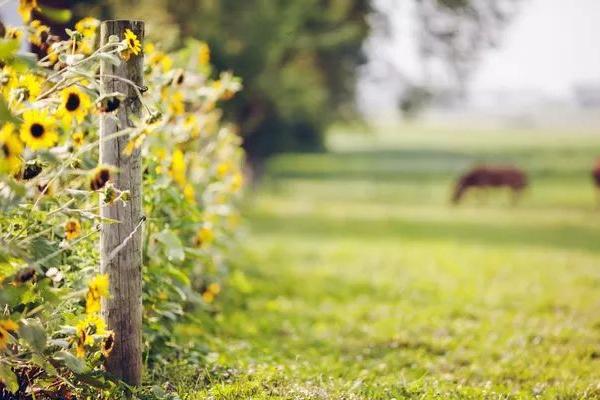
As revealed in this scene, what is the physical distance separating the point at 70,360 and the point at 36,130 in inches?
37.5

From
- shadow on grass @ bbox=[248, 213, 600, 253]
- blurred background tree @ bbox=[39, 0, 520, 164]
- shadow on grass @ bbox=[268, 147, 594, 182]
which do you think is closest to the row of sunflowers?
blurred background tree @ bbox=[39, 0, 520, 164]

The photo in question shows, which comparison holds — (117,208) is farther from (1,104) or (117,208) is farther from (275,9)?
(275,9)

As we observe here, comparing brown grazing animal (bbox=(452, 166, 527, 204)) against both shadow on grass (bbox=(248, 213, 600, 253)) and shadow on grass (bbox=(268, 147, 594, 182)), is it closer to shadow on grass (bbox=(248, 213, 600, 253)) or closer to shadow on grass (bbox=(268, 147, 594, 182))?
shadow on grass (bbox=(248, 213, 600, 253))

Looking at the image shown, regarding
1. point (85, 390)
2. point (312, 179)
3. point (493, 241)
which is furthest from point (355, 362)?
point (312, 179)

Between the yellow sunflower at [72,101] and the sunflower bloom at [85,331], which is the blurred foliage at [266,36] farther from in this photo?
the sunflower bloom at [85,331]

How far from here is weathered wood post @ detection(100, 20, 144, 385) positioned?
3.37 metres

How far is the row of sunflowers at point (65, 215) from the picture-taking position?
2.84 m

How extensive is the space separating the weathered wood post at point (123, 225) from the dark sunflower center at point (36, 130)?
51 centimetres

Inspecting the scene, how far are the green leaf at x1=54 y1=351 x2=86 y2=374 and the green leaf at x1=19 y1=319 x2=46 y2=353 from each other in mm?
205

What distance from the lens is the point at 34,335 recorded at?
2.86m

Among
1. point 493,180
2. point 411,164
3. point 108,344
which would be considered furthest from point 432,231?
point 411,164

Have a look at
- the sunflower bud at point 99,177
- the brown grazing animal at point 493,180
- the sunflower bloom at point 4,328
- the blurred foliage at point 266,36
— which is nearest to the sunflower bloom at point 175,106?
the sunflower bud at point 99,177

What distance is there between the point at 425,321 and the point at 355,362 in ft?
4.96

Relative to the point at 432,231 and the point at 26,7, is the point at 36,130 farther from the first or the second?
the point at 432,231
